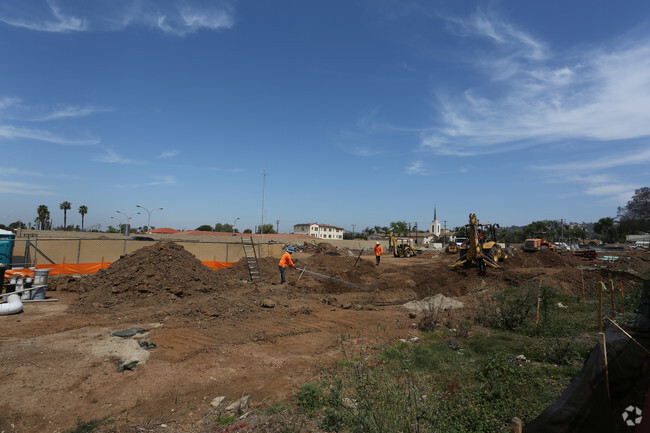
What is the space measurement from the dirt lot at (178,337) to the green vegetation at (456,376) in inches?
22.0

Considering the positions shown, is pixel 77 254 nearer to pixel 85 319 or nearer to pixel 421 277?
pixel 85 319

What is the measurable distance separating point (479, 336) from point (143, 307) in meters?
10.1

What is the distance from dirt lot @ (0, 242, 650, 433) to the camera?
5.01m

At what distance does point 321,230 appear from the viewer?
453 feet

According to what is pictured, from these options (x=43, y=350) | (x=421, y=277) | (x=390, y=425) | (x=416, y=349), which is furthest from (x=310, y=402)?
(x=421, y=277)

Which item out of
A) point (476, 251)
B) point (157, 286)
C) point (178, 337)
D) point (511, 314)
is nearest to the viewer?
point (178, 337)

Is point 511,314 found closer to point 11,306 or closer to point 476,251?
point 476,251

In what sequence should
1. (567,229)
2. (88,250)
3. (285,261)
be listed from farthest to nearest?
(567,229) → (88,250) → (285,261)

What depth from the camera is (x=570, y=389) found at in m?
3.12

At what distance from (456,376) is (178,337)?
6214mm

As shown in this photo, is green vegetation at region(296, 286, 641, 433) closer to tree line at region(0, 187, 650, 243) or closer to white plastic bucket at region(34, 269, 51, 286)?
white plastic bucket at region(34, 269, 51, 286)

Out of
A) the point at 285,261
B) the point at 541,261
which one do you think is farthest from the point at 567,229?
the point at 285,261

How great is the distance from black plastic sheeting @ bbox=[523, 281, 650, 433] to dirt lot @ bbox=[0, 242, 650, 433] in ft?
8.96

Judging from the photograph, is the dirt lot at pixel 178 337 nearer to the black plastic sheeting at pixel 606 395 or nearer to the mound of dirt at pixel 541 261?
the black plastic sheeting at pixel 606 395
